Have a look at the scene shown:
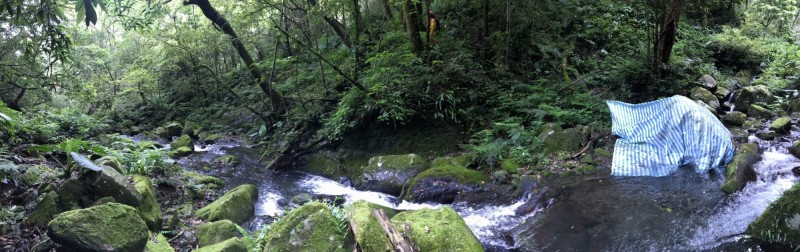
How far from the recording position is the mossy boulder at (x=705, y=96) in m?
9.28

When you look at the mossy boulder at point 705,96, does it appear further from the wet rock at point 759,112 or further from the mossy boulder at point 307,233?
the mossy boulder at point 307,233

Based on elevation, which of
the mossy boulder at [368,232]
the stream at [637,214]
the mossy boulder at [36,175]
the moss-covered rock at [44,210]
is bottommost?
the stream at [637,214]

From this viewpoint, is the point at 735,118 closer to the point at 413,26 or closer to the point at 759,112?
the point at 759,112

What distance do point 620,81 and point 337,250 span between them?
862 centimetres

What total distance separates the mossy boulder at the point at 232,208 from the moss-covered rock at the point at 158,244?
3.63 feet

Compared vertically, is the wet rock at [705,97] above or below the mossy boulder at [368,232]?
below

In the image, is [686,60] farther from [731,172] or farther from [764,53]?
[731,172]

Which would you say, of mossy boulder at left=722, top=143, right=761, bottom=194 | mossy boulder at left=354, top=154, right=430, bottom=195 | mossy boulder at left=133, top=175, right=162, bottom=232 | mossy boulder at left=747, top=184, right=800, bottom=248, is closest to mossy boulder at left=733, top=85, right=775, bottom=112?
mossy boulder at left=722, top=143, right=761, bottom=194

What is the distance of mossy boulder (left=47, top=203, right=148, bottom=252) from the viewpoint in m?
3.84

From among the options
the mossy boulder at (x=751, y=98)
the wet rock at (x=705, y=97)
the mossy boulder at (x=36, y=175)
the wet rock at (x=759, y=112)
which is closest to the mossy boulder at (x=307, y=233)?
the mossy boulder at (x=36, y=175)

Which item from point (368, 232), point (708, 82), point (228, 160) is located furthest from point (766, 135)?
point (228, 160)

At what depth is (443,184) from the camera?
740 centimetres

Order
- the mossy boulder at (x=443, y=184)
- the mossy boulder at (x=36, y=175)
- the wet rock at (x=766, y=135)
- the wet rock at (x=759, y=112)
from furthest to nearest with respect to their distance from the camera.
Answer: the wet rock at (x=759, y=112), the wet rock at (x=766, y=135), the mossy boulder at (x=443, y=184), the mossy boulder at (x=36, y=175)

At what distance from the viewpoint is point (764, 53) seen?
1194cm
